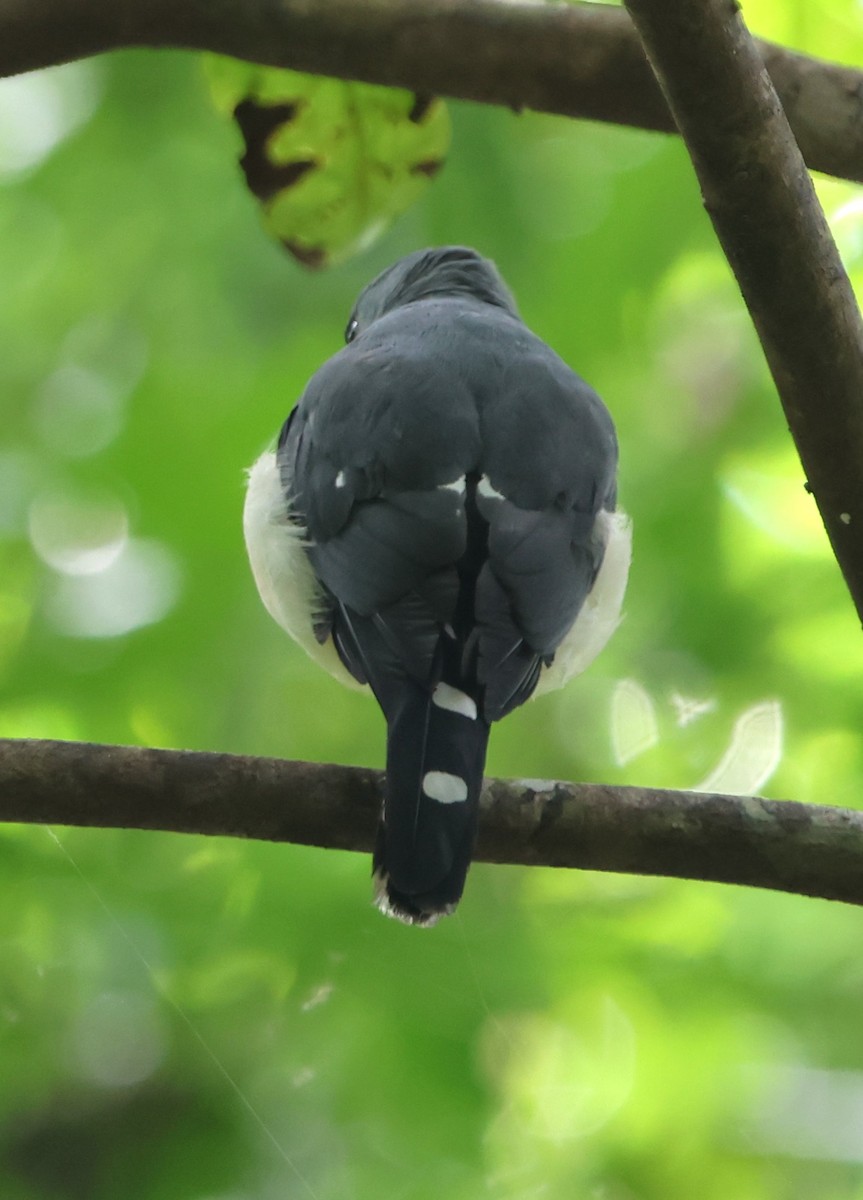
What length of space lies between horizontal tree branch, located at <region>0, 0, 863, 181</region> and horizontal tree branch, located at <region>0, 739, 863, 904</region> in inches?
55.3

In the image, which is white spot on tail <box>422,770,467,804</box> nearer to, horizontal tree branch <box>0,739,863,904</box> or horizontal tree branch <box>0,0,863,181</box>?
horizontal tree branch <box>0,739,863,904</box>

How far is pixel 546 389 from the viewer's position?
346 centimetres

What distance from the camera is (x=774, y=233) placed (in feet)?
7.58

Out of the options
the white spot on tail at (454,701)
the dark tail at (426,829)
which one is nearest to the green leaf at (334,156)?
the white spot on tail at (454,701)

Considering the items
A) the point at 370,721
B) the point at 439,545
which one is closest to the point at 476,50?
the point at 439,545

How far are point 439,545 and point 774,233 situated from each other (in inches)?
37.0

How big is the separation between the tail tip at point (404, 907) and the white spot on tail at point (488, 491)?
0.91 metres

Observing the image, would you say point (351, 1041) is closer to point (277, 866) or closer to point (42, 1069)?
point (277, 866)

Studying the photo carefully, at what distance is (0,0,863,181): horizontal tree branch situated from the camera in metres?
2.96

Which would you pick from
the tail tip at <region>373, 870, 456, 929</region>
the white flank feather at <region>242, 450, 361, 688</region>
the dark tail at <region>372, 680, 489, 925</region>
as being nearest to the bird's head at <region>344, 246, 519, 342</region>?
the white flank feather at <region>242, 450, 361, 688</region>

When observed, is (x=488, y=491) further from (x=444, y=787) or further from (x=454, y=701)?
(x=444, y=787)

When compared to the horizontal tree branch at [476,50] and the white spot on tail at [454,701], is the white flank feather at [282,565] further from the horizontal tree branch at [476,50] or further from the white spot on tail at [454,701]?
the horizontal tree branch at [476,50]

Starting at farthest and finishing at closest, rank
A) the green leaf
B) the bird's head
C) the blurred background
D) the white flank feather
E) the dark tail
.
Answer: the bird's head → the blurred background → the green leaf → the white flank feather → the dark tail

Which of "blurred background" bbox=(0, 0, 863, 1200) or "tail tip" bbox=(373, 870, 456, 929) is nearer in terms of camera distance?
"tail tip" bbox=(373, 870, 456, 929)
